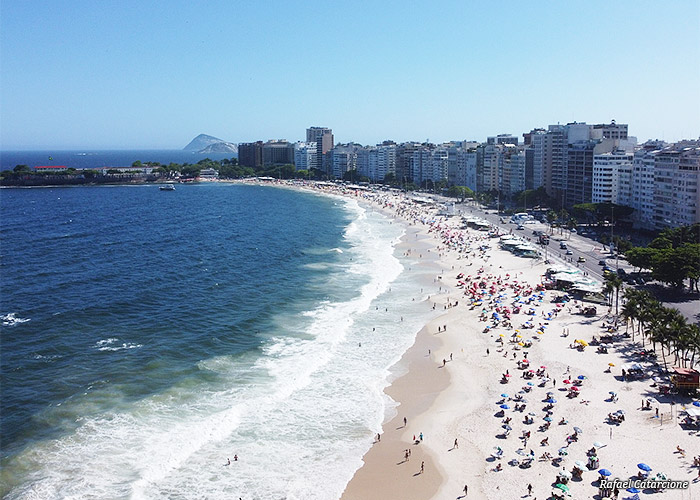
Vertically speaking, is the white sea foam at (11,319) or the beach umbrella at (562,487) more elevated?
the white sea foam at (11,319)

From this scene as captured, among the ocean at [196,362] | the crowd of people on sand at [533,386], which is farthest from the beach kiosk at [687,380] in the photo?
the ocean at [196,362]

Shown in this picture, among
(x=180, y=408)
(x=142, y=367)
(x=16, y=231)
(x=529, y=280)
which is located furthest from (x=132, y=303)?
(x=16, y=231)

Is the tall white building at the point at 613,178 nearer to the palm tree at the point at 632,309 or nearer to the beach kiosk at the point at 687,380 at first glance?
the palm tree at the point at 632,309

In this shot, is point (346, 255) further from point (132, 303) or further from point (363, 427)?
point (363, 427)

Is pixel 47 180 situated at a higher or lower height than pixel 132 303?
higher

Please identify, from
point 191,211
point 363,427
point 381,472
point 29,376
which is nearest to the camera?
point 381,472

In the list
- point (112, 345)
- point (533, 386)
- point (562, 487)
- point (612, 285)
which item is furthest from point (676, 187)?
point (112, 345)
